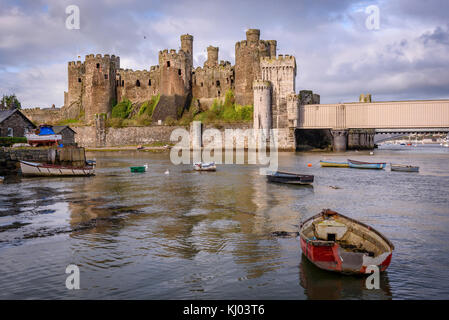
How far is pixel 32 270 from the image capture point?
39.8 ft

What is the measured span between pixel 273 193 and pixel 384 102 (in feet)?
178

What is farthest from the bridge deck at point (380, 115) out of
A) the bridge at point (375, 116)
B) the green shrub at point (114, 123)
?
the green shrub at point (114, 123)

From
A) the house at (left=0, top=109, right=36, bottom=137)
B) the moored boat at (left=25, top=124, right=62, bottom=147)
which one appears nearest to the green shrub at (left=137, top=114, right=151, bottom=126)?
the house at (left=0, top=109, right=36, bottom=137)

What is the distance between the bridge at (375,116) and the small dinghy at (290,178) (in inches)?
1897

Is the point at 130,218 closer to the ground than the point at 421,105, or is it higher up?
closer to the ground

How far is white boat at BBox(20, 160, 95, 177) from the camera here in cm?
3769

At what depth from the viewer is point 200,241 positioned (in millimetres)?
15180

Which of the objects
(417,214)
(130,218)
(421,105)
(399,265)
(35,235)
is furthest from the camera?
(421,105)

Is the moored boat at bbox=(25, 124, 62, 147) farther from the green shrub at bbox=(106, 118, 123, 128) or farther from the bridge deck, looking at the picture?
the bridge deck

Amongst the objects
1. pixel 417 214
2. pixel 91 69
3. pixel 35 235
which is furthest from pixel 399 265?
pixel 91 69

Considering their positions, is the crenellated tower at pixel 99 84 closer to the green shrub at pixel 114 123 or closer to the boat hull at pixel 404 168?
the green shrub at pixel 114 123

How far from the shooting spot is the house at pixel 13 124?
47375 millimetres

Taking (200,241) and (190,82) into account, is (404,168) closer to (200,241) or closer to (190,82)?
(200,241)
